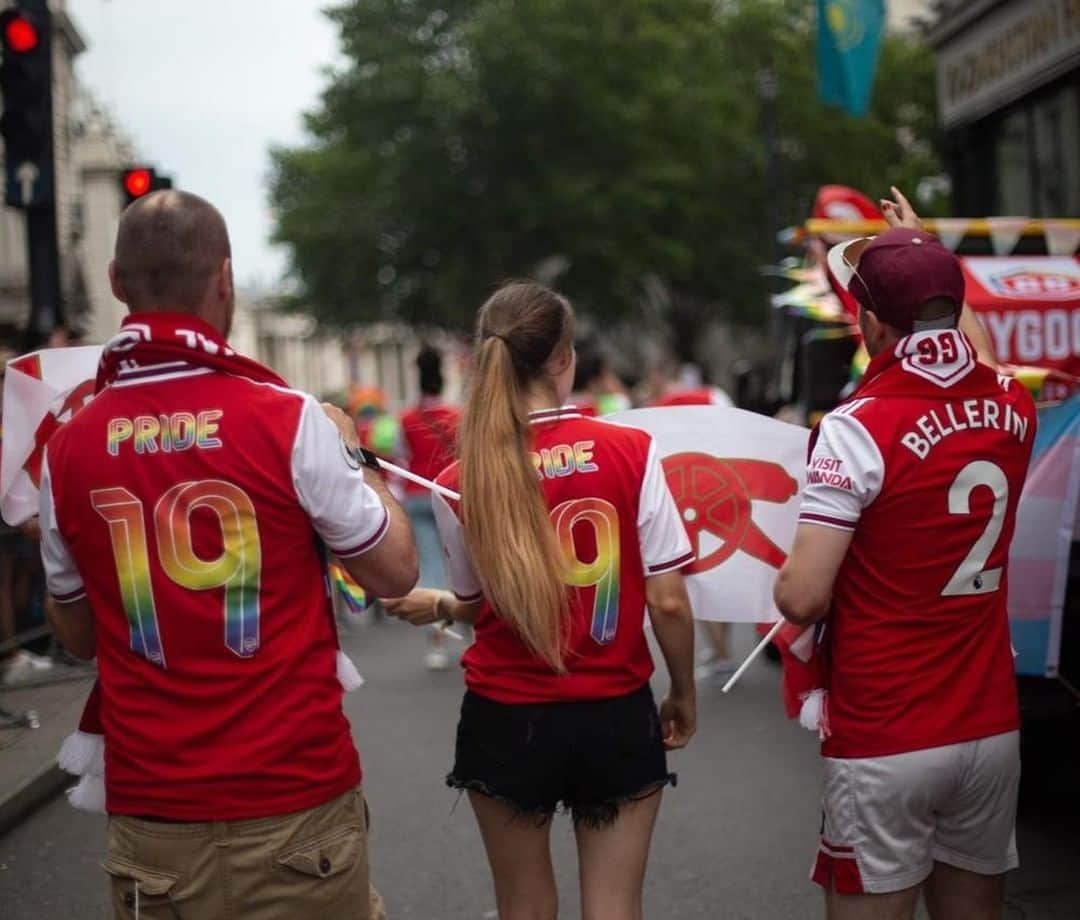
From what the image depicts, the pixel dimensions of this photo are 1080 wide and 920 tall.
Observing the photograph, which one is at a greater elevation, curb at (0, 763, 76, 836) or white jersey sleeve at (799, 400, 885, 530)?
white jersey sleeve at (799, 400, 885, 530)

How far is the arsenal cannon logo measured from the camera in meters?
4.20

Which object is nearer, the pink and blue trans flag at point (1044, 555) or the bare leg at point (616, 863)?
the bare leg at point (616, 863)

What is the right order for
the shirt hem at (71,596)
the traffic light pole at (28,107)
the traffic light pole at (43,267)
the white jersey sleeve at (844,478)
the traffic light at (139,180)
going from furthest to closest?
the traffic light at (139,180), the traffic light pole at (43,267), the traffic light pole at (28,107), the white jersey sleeve at (844,478), the shirt hem at (71,596)

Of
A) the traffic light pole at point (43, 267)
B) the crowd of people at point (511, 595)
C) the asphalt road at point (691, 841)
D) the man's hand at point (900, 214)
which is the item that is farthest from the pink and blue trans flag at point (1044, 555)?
the traffic light pole at point (43, 267)

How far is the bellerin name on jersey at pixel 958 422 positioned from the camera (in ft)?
10.9

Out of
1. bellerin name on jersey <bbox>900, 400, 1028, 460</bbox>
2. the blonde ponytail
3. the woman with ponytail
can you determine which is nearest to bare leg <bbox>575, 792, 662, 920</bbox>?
the woman with ponytail

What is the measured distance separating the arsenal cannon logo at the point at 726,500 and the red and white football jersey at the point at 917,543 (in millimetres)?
772

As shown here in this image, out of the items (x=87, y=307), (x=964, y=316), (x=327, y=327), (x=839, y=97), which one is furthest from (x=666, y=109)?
(x=964, y=316)

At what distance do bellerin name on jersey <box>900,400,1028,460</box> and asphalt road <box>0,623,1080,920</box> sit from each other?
2111 mm

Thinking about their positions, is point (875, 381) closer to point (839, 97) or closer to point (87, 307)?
point (839, 97)

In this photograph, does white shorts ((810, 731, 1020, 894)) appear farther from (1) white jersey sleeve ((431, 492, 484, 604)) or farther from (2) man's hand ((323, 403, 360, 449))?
(2) man's hand ((323, 403, 360, 449))

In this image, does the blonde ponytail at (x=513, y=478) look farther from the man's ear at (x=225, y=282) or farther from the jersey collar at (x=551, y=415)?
the man's ear at (x=225, y=282)

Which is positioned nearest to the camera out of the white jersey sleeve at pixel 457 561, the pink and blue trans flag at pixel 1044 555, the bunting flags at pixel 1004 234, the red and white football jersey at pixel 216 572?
the red and white football jersey at pixel 216 572

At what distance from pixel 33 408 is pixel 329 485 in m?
1.44
